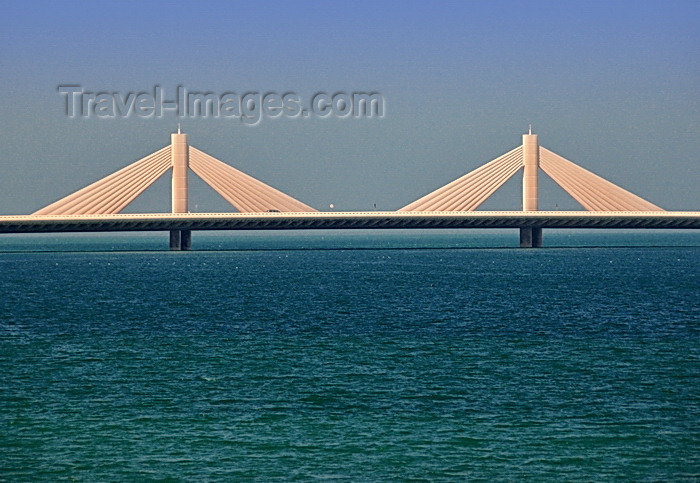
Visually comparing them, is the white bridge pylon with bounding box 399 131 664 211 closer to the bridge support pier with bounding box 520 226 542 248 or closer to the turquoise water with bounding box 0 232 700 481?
the bridge support pier with bounding box 520 226 542 248

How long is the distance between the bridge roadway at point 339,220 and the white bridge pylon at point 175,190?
200cm

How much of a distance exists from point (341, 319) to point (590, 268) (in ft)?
201

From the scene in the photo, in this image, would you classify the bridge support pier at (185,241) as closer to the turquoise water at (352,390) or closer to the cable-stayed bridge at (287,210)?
the cable-stayed bridge at (287,210)

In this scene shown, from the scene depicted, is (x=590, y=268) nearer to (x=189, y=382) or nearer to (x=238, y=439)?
(x=189, y=382)

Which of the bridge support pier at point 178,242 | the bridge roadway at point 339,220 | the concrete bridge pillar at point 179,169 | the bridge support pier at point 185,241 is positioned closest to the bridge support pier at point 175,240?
the bridge support pier at point 178,242

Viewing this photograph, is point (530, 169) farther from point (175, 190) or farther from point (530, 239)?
point (175, 190)

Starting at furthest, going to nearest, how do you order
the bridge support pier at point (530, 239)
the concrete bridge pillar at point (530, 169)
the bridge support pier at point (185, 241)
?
the bridge support pier at point (530, 239)
the bridge support pier at point (185, 241)
the concrete bridge pillar at point (530, 169)

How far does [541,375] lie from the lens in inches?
1373

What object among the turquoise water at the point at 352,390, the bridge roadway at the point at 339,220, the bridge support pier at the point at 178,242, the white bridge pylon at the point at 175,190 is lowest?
the turquoise water at the point at 352,390

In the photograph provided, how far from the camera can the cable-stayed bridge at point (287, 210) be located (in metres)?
133

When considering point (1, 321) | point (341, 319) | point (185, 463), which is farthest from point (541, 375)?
point (1, 321)

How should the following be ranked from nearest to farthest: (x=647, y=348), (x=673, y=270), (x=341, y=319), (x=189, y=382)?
(x=189, y=382) → (x=647, y=348) → (x=341, y=319) → (x=673, y=270)

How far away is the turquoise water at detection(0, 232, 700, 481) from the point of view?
24.0 m

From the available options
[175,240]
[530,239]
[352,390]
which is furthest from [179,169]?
[352,390]
